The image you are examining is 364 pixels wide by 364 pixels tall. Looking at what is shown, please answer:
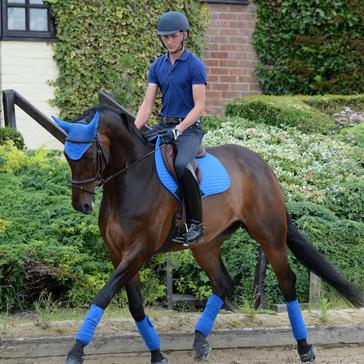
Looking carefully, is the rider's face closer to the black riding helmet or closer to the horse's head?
the black riding helmet

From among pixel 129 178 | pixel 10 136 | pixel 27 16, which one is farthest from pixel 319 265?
pixel 27 16

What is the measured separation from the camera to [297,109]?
13.9 meters

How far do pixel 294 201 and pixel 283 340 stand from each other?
2.91 m

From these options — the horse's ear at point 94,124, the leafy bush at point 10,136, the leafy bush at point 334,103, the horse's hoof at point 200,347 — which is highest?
the horse's ear at point 94,124

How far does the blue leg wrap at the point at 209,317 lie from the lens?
6.61 metres

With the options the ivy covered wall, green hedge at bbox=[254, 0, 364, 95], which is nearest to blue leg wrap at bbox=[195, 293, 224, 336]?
the ivy covered wall

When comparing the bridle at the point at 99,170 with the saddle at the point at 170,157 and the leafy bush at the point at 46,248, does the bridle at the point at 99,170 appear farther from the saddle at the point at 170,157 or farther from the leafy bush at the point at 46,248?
the leafy bush at the point at 46,248

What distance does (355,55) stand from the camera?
17.0 meters

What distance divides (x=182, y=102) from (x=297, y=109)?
306 inches

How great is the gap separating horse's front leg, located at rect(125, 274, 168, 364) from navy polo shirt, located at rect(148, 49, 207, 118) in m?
1.31

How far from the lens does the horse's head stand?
559 cm

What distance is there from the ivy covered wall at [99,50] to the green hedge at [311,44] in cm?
319

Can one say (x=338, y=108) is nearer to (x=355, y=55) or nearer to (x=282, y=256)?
(x=355, y=55)

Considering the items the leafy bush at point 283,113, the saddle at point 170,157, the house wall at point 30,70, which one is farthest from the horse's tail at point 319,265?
the house wall at point 30,70
